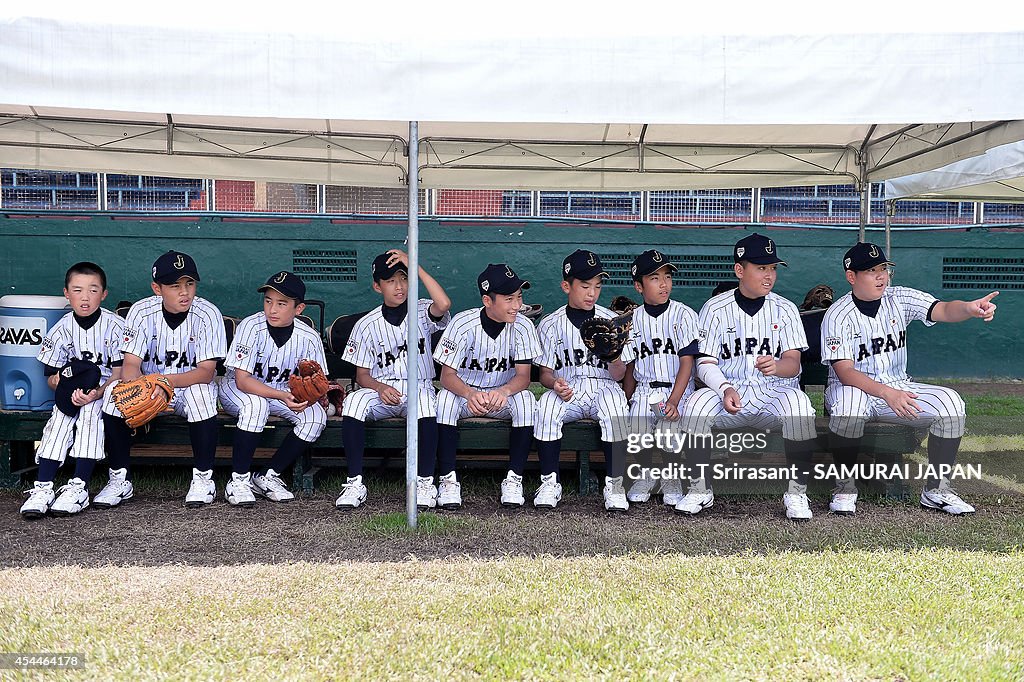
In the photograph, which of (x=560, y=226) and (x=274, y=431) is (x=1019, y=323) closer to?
(x=560, y=226)

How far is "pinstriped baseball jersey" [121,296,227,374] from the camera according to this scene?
4637 millimetres

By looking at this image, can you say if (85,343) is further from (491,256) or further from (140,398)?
(491,256)

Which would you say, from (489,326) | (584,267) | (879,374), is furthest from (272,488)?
(879,374)

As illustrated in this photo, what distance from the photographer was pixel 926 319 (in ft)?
15.3

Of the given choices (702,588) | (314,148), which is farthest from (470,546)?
(314,148)

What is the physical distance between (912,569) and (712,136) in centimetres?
328

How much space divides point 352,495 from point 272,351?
0.90 metres

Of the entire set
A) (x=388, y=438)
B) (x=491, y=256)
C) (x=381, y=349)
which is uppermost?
(x=491, y=256)

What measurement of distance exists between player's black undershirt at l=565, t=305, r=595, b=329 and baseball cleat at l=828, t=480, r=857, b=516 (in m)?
1.48

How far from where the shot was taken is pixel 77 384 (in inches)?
171

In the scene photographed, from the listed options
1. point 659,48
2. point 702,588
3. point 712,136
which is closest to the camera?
point 702,588

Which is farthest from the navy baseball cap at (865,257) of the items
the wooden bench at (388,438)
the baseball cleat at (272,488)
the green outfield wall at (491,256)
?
the green outfield wall at (491,256)

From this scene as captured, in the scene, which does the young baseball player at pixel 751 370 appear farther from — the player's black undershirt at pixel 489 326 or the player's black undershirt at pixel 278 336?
the player's black undershirt at pixel 278 336

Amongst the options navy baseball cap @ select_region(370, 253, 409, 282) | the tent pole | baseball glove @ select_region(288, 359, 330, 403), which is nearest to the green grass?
the tent pole
